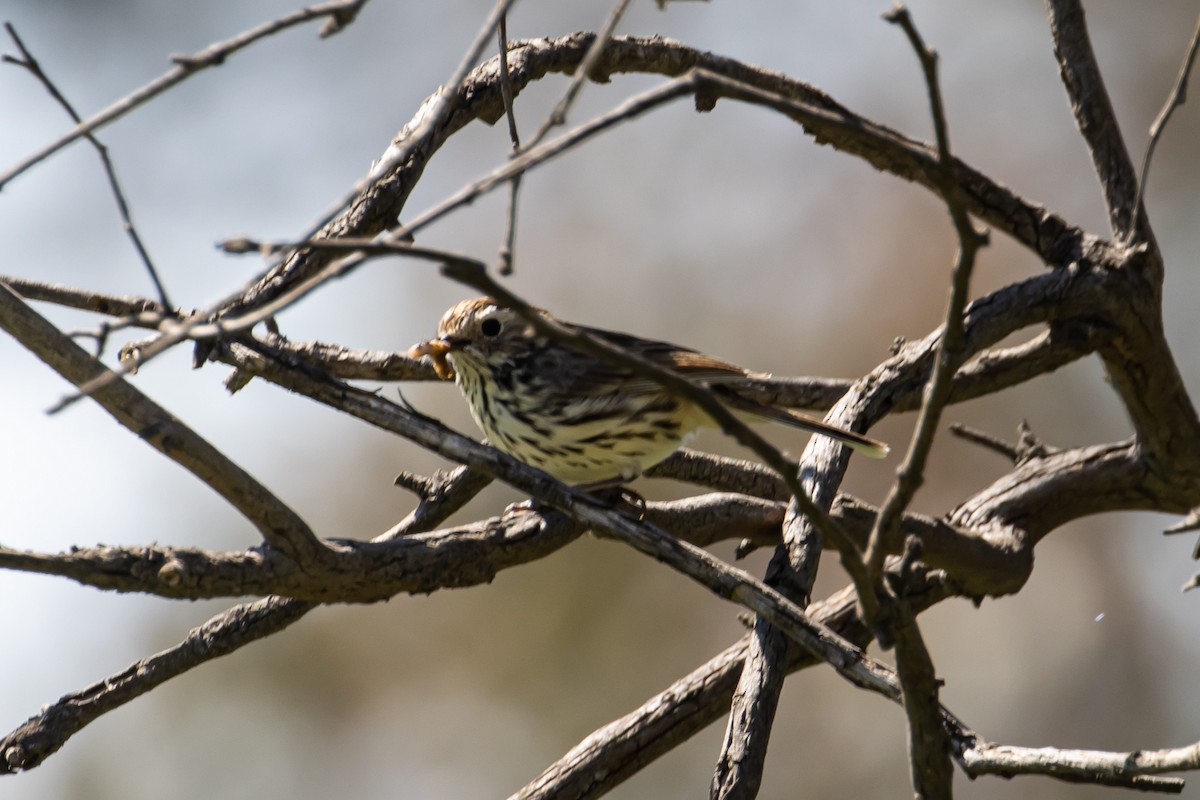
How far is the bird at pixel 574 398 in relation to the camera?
4.12m

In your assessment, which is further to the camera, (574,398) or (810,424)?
(574,398)

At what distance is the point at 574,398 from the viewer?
13.7 ft

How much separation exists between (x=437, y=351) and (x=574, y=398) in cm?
54

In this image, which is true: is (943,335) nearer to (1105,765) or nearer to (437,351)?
(1105,765)

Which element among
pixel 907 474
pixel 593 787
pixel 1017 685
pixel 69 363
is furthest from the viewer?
pixel 1017 685

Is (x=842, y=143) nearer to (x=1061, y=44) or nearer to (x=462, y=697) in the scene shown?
(x=1061, y=44)

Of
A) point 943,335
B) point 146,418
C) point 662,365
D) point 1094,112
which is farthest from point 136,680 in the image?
point 1094,112

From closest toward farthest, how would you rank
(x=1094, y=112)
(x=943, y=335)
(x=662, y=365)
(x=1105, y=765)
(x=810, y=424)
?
(x=943, y=335) → (x=1105, y=765) → (x=810, y=424) → (x=1094, y=112) → (x=662, y=365)

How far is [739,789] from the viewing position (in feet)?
Result: 9.39

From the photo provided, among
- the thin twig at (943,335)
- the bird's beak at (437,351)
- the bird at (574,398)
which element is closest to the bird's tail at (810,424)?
the bird at (574,398)

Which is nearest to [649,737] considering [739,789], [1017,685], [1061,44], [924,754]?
[739,789]

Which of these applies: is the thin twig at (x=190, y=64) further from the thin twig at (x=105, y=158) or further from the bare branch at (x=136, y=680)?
the bare branch at (x=136, y=680)

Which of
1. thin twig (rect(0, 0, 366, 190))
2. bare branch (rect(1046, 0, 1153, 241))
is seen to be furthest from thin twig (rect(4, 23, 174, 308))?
bare branch (rect(1046, 0, 1153, 241))

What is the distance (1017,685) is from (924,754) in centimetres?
575
